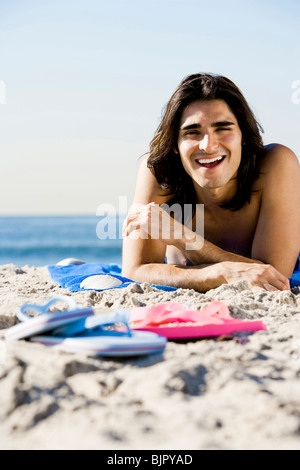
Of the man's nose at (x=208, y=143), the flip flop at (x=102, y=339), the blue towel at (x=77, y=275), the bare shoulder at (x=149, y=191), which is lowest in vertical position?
the blue towel at (x=77, y=275)

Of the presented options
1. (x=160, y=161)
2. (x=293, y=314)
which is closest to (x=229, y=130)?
(x=160, y=161)

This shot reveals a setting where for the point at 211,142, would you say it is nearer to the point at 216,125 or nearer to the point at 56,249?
the point at 216,125

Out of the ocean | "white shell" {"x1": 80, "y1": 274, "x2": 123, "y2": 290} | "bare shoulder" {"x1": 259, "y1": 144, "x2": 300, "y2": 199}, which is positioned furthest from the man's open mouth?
the ocean

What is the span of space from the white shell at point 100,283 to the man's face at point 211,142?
0.89m

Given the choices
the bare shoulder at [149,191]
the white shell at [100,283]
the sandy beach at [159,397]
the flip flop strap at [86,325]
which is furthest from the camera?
the bare shoulder at [149,191]

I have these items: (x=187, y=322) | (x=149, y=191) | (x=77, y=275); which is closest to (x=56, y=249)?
(x=77, y=275)

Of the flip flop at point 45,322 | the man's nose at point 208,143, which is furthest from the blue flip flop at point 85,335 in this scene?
the man's nose at point 208,143

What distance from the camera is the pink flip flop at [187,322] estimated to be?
66.4 inches

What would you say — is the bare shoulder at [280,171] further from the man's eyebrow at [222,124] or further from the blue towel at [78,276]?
the blue towel at [78,276]

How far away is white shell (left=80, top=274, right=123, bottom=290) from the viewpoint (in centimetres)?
297

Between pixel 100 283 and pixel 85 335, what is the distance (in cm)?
143

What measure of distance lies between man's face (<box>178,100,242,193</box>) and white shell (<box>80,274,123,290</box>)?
2.92 ft

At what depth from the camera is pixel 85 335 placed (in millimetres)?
1601
